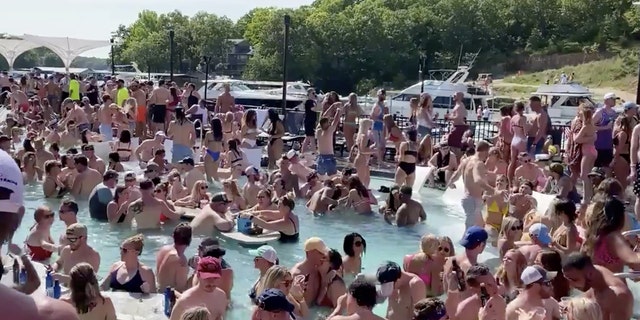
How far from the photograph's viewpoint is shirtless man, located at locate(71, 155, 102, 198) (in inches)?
462

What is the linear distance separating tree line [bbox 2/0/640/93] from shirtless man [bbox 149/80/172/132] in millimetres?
46191

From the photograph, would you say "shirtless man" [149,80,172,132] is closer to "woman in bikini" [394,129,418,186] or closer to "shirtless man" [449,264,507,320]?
"woman in bikini" [394,129,418,186]

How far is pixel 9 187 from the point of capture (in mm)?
1811

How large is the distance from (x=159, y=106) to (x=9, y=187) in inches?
641

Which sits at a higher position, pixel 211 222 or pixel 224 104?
pixel 224 104

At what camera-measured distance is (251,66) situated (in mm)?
67438

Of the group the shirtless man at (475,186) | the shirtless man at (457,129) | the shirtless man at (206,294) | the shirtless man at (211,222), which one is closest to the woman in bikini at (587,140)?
the shirtless man at (475,186)

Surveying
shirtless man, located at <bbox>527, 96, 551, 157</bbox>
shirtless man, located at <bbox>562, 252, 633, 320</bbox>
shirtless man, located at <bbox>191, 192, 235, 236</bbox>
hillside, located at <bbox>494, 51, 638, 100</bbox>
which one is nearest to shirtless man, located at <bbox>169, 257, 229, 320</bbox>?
shirtless man, located at <bbox>562, 252, 633, 320</bbox>

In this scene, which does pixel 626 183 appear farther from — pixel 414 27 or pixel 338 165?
pixel 414 27

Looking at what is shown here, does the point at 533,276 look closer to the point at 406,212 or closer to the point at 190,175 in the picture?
the point at 406,212

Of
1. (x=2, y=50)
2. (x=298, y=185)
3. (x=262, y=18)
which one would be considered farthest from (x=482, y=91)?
(x=262, y=18)

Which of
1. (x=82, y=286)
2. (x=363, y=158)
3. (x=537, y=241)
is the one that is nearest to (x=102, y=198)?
(x=363, y=158)

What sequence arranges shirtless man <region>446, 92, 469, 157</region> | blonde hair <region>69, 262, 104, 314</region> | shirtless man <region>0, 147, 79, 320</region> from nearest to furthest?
shirtless man <region>0, 147, 79, 320</region>
blonde hair <region>69, 262, 104, 314</region>
shirtless man <region>446, 92, 469, 157</region>

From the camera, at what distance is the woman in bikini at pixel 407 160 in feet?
41.7
